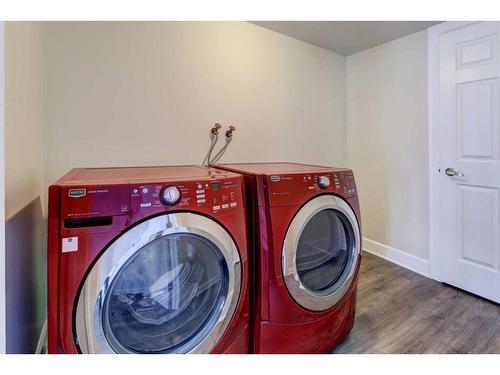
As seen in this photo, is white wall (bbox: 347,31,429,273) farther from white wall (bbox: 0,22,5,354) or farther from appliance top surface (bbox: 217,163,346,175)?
white wall (bbox: 0,22,5,354)

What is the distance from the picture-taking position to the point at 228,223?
118 cm

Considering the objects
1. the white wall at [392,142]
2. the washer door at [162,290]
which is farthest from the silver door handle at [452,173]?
the washer door at [162,290]

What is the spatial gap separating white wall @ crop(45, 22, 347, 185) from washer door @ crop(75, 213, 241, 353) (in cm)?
99

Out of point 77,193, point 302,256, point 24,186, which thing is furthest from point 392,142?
point 24,186

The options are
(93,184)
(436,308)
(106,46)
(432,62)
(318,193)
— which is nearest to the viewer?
(93,184)

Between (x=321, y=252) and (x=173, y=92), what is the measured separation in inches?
55.0

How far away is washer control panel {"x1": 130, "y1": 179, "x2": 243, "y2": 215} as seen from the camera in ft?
3.31

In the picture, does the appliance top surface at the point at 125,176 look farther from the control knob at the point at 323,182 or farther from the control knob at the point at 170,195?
the control knob at the point at 323,182

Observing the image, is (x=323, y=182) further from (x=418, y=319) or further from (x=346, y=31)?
(x=346, y=31)

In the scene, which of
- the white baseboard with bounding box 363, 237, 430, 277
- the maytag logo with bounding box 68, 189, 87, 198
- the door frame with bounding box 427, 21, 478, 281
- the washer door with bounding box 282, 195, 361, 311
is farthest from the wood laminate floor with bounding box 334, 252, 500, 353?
the maytag logo with bounding box 68, 189, 87, 198

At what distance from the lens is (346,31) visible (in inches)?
96.7
